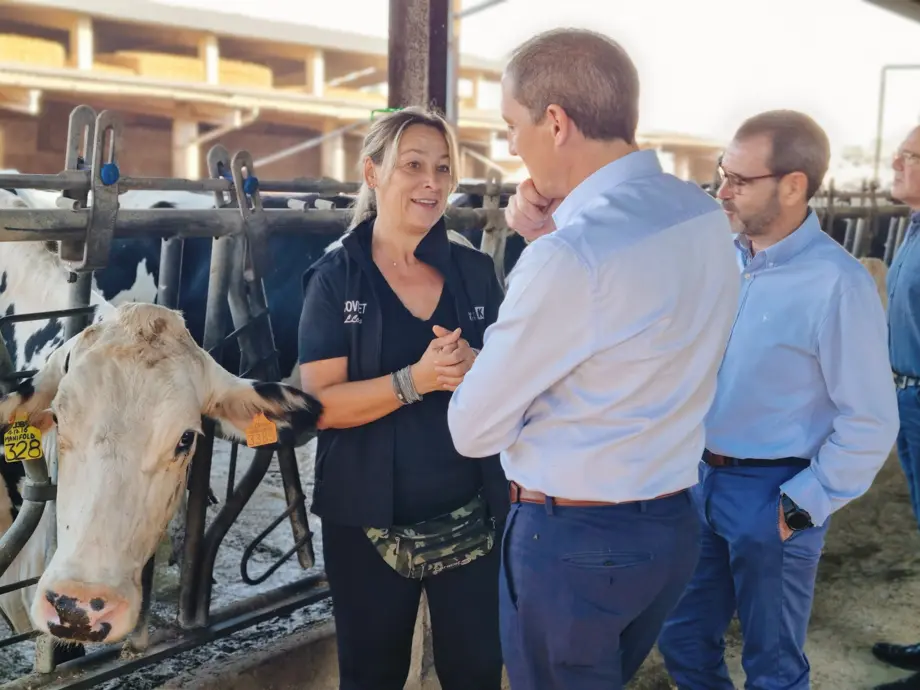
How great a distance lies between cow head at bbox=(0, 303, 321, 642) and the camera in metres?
2.00

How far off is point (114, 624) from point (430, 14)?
2618 millimetres

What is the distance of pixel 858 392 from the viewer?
2223mm

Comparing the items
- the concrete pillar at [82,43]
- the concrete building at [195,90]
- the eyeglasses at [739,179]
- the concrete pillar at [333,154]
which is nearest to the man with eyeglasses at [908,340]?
the eyeglasses at [739,179]

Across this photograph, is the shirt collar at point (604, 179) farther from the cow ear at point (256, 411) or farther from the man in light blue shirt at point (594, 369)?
the cow ear at point (256, 411)

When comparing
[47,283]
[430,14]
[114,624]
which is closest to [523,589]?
[114,624]

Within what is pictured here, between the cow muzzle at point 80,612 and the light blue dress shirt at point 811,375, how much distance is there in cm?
160

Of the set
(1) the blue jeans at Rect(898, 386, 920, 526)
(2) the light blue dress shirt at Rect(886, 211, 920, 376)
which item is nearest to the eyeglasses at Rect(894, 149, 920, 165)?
(2) the light blue dress shirt at Rect(886, 211, 920, 376)

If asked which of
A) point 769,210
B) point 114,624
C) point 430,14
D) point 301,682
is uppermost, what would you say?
point 430,14

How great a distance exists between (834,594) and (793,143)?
278cm

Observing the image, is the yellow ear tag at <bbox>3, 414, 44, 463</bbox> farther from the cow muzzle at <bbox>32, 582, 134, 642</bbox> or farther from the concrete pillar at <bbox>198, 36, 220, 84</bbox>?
the concrete pillar at <bbox>198, 36, 220, 84</bbox>

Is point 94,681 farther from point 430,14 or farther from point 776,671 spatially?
point 430,14

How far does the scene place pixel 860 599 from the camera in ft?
13.9

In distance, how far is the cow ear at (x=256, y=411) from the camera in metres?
2.31

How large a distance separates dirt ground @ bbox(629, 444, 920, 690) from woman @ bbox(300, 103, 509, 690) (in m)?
1.48
